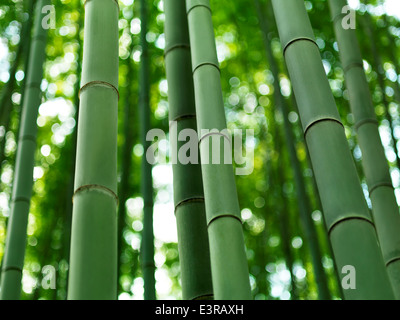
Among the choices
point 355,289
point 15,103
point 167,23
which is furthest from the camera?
point 15,103

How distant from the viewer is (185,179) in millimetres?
2273

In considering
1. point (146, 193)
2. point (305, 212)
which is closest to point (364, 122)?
point (305, 212)

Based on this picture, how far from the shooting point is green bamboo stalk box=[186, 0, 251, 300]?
5.56 ft

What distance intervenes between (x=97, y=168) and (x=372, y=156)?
1.65 metres

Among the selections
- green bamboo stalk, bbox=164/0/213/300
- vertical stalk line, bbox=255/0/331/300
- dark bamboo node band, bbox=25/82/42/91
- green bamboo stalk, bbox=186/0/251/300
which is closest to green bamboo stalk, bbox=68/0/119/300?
green bamboo stalk, bbox=186/0/251/300

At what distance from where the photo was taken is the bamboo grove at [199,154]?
1681 mm

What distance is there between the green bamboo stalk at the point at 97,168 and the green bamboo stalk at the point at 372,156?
52.7 inches

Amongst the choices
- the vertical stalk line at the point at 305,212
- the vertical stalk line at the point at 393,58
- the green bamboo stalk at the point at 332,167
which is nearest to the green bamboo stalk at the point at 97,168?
the green bamboo stalk at the point at 332,167

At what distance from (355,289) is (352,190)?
30 centimetres

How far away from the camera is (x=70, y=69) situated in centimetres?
603

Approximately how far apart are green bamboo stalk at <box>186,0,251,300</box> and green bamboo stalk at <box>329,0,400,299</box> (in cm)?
94

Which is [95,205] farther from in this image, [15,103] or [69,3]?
[69,3]

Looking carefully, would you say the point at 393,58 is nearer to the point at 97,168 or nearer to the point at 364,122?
the point at 364,122
